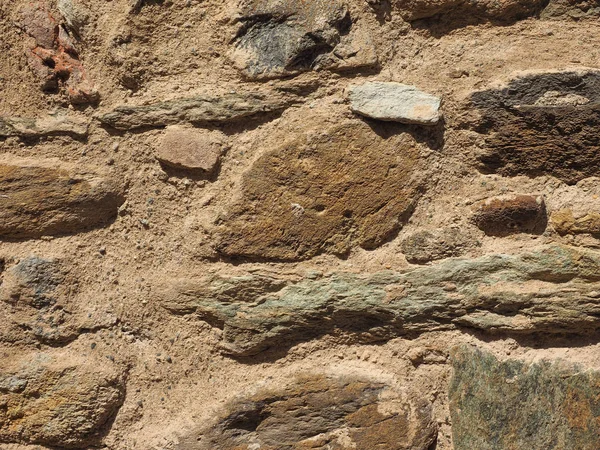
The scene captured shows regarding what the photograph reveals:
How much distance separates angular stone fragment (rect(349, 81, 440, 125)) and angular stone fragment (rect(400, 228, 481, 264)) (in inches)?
6.7

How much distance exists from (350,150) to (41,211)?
522 mm

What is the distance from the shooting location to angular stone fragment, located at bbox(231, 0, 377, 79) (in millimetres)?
1119

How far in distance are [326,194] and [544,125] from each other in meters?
0.34

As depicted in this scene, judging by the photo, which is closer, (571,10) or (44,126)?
(571,10)

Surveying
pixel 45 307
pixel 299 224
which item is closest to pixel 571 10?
pixel 299 224

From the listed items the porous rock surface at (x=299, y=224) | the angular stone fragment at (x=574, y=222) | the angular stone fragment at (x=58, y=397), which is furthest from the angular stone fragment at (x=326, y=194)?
the angular stone fragment at (x=58, y=397)

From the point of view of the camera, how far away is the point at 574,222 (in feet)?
3.48

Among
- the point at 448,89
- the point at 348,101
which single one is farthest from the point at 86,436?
the point at 448,89

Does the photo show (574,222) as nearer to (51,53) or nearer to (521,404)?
(521,404)

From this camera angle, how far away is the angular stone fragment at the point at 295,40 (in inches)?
44.1

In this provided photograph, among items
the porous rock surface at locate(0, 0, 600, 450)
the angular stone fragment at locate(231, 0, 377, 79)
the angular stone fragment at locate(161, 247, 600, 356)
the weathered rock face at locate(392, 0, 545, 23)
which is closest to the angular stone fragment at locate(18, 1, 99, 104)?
the porous rock surface at locate(0, 0, 600, 450)

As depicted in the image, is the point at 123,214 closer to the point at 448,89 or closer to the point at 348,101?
the point at 348,101

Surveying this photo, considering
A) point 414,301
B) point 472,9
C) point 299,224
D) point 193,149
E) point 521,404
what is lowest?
point 521,404

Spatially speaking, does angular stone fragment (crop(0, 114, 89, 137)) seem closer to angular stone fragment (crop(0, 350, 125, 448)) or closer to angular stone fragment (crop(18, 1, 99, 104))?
angular stone fragment (crop(18, 1, 99, 104))
